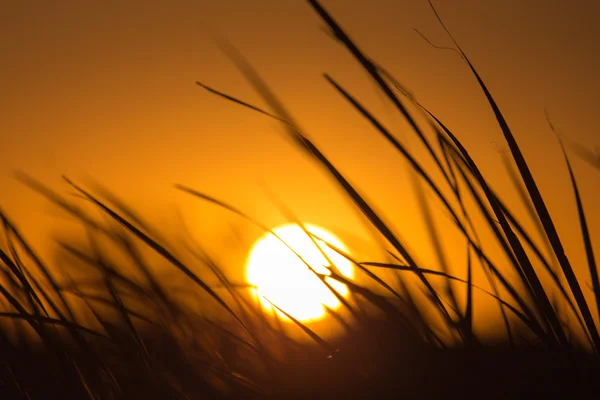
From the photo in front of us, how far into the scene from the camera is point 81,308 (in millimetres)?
955

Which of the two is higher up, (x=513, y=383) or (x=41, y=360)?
(x=513, y=383)

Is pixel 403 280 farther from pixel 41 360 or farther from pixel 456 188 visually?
pixel 41 360

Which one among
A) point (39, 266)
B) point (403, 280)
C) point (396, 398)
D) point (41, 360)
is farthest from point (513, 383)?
point (41, 360)

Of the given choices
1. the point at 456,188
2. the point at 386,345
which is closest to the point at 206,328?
the point at 386,345

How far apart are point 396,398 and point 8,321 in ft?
2.19

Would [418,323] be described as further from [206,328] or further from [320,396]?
[206,328]

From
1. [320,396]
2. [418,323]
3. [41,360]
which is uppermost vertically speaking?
[418,323]

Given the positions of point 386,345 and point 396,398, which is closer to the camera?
point 396,398

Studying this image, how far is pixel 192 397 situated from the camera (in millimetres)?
717

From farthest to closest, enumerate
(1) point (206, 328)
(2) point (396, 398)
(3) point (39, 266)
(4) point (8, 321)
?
(4) point (8, 321)
(1) point (206, 328)
(3) point (39, 266)
(2) point (396, 398)

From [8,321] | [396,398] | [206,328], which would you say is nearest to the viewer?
[396,398]

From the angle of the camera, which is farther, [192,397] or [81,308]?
[81,308]

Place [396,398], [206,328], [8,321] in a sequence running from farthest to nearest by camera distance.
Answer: [8,321], [206,328], [396,398]

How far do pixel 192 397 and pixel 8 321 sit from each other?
44 cm
